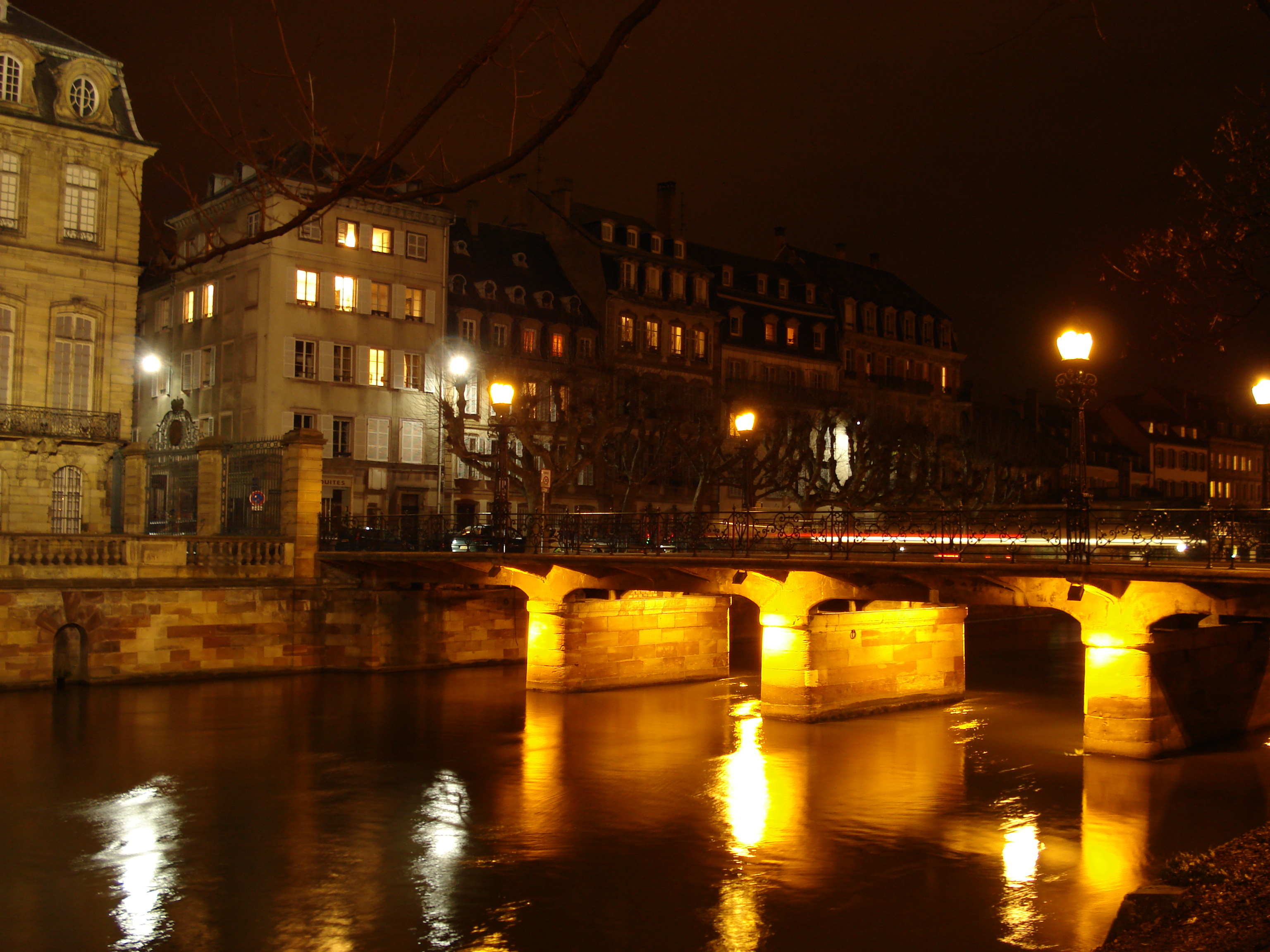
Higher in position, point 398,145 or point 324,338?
point 324,338

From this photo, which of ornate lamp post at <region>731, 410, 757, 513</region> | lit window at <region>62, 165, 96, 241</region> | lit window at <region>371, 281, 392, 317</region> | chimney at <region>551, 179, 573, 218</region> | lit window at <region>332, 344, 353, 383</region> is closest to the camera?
ornate lamp post at <region>731, 410, 757, 513</region>

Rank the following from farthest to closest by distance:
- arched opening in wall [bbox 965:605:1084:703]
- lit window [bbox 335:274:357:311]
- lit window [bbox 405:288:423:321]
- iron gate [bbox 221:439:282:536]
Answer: lit window [bbox 405:288:423:321] → lit window [bbox 335:274:357:311] → iron gate [bbox 221:439:282:536] → arched opening in wall [bbox 965:605:1084:703]

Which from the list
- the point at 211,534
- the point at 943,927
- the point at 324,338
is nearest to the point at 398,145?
the point at 943,927

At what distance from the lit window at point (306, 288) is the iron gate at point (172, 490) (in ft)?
22.0

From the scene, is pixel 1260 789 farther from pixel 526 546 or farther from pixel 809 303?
pixel 809 303

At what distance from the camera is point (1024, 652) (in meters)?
42.1

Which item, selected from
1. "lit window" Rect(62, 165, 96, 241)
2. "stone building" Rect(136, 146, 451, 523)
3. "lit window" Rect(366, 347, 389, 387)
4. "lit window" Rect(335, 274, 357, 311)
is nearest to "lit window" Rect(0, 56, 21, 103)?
"lit window" Rect(62, 165, 96, 241)

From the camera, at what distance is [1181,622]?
21953 mm

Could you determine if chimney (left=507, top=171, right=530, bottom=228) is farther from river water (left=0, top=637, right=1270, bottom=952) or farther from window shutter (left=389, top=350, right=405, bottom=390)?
river water (left=0, top=637, right=1270, bottom=952)

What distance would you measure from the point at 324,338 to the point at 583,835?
3168 cm

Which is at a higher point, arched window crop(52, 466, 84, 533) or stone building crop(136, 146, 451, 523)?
stone building crop(136, 146, 451, 523)

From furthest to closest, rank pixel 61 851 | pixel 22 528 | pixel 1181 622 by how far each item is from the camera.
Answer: pixel 22 528
pixel 1181 622
pixel 61 851

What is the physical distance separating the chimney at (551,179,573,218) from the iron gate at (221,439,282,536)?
25.7 metres

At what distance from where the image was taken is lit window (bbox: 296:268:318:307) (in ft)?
150
